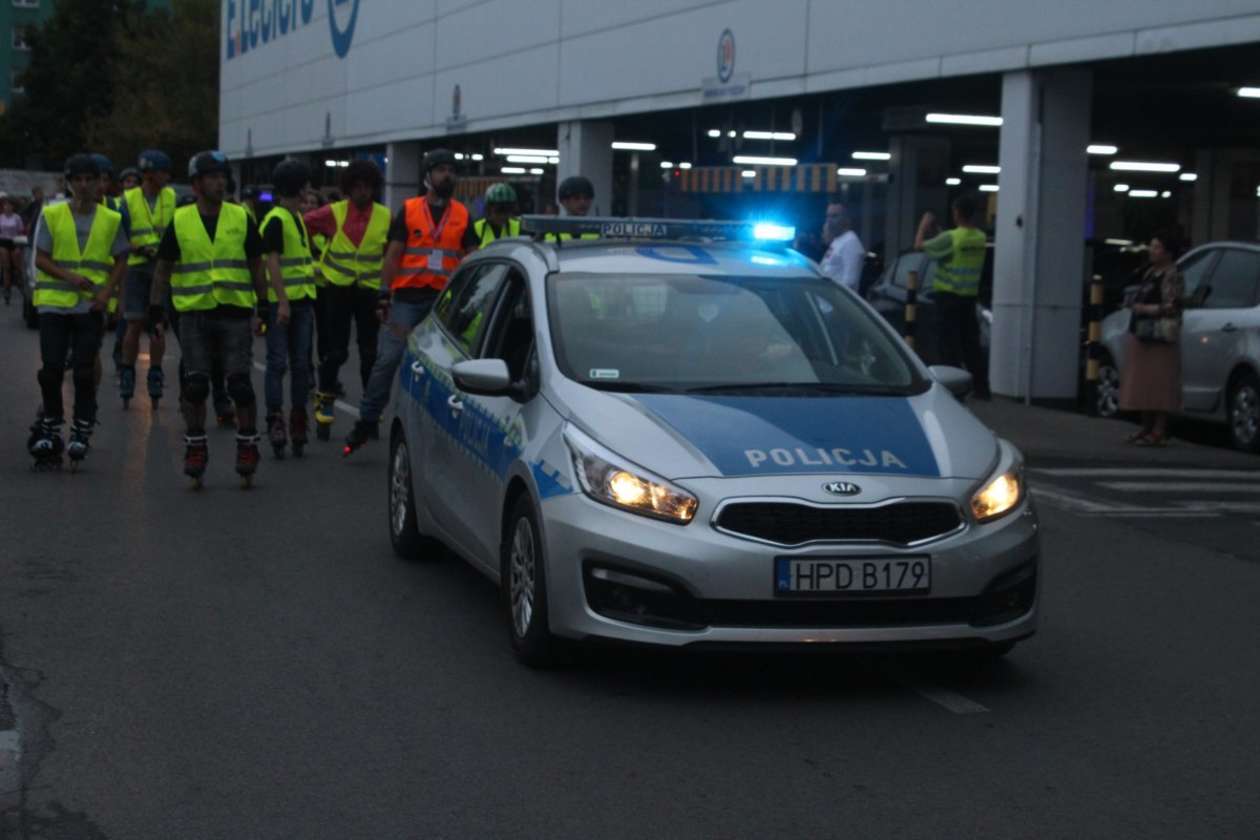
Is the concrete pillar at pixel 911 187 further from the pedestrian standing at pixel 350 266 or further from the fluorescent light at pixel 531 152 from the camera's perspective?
the pedestrian standing at pixel 350 266

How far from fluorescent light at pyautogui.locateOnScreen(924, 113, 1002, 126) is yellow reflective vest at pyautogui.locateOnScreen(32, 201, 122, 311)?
52.1ft

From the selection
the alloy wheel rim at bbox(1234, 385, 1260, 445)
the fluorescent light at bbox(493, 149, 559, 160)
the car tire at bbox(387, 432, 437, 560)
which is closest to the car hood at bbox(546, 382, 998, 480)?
the car tire at bbox(387, 432, 437, 560)

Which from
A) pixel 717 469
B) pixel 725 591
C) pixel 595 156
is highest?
pixel 595 156

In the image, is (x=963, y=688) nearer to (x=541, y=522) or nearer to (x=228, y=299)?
(x=541, y=522)

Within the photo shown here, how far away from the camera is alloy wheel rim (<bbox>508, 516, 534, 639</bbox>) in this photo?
7.30 m

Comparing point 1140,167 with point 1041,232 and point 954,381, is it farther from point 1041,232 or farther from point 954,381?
point 954,381

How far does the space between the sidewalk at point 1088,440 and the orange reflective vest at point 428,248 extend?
458 centimetres

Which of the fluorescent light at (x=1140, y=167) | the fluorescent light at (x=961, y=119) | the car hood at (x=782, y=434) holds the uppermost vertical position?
the fluorescent light at (x=961, y=119)

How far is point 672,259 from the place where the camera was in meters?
8.66

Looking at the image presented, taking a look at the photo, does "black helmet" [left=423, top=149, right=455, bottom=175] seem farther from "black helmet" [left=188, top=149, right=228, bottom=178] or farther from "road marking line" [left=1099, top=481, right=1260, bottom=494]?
"road marking line" [left=1099, top=481, right=1260, bottom=494]

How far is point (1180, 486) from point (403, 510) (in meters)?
6.38

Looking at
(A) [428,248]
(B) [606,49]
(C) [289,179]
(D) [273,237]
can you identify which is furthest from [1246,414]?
(B) [606,49]

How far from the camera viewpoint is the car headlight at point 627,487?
6797mm

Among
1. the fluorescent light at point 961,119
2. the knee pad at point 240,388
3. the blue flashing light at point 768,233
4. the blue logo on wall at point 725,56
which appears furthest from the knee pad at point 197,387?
the fluorescent light at point 961,119
